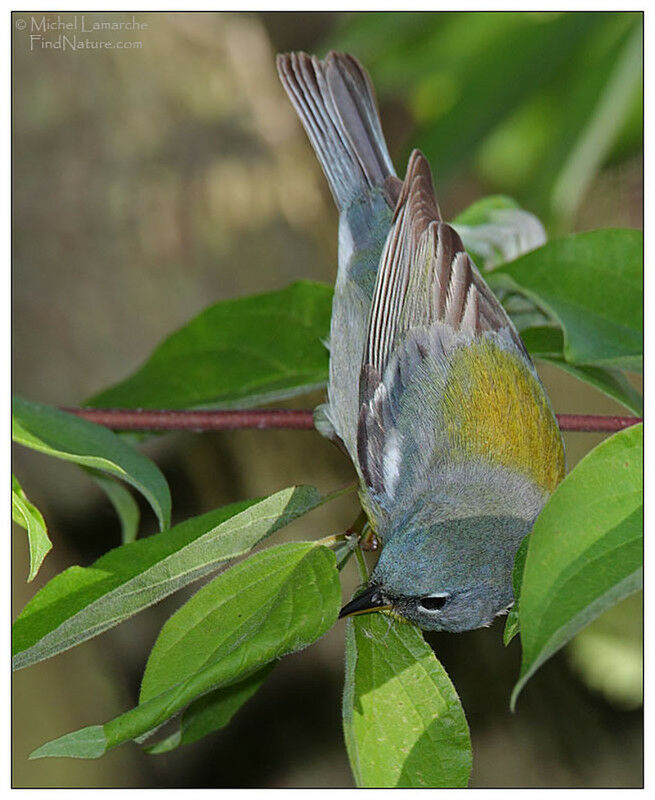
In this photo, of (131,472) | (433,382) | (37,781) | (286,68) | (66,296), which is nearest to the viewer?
(131,472)

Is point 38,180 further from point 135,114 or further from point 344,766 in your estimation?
point 344,766

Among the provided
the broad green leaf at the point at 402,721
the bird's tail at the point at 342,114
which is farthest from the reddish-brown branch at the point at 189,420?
the bird's tail at the point at 342,114

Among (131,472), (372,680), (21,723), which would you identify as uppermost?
(131,472)

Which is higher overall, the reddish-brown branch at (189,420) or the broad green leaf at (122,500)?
the reddish-brown branch at (189,420)

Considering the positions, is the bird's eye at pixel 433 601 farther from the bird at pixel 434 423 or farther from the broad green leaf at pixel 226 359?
the broad green leaf at pixel 226 359

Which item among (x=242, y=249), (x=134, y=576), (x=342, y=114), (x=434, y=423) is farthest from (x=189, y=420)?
(x=242, y=249)

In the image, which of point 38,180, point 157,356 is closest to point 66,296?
point 38,180

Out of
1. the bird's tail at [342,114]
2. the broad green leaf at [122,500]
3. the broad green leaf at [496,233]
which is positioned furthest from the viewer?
the bird's tail at [342,114]
